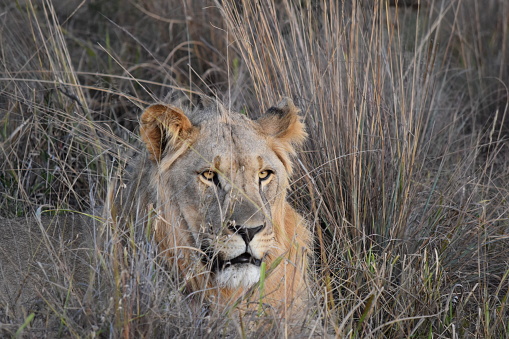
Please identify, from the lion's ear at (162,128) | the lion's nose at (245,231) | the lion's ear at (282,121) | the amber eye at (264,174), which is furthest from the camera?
the lion's ear at (282,121)

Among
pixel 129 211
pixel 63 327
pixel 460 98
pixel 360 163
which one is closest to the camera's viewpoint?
pixel 63 327

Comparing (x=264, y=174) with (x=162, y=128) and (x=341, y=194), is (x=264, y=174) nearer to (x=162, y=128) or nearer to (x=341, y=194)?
(x=162, y=128)

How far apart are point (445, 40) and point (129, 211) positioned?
13.7 feet

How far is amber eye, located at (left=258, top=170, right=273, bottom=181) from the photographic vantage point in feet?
11.3

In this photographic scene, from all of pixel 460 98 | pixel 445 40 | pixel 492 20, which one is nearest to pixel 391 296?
pixel 460 98

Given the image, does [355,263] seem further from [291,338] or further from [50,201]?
[50,201]

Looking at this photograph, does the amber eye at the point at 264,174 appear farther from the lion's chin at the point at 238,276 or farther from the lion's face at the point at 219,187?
the lion's chin at the point at 238,276

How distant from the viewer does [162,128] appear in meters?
3.38

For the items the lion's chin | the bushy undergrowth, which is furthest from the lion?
the bushy undergrowth

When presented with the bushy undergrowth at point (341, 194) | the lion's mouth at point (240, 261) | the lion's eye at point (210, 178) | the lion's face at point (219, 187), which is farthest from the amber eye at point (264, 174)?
the lion's mouth at point (240, 261)

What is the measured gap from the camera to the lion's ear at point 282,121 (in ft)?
11.9

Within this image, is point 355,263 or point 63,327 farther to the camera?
point 355,263

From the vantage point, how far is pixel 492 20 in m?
7.01

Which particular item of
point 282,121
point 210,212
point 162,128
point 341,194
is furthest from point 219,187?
point 341,194
